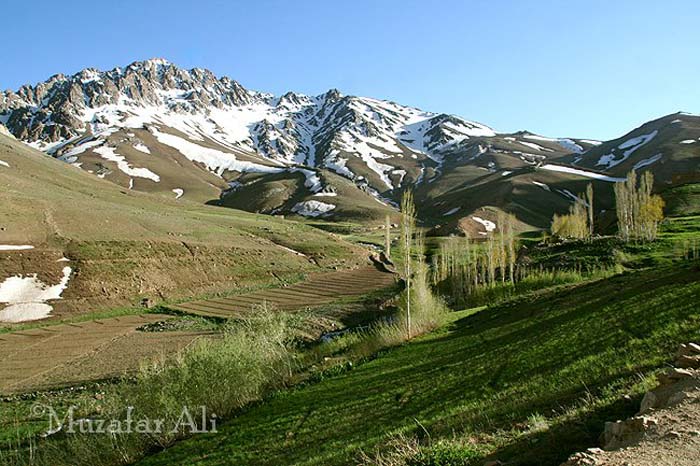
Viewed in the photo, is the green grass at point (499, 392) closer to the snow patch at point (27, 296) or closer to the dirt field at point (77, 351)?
the dirt field at point (77, 351)

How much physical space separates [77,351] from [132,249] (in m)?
32.3

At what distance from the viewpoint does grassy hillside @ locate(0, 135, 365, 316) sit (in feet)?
189

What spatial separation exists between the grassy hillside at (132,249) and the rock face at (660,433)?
2230 inches

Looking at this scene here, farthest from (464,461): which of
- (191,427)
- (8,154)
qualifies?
(8,154)

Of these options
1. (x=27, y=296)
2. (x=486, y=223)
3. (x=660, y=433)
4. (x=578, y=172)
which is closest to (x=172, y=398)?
(x=660, y=433)

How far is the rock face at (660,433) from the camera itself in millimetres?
5734

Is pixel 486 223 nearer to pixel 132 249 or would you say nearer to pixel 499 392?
pixel 132 249

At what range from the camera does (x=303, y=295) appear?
61406mm

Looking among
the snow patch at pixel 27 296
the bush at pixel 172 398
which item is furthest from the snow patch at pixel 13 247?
the bush at pixel 172 398

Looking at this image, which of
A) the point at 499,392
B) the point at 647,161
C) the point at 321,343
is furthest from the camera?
the point at 647,161

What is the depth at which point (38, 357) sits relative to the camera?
34812 millimetres

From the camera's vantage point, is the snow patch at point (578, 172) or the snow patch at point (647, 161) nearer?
the snow patch at point (578, 172)

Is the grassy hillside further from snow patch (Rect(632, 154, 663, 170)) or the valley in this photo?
snow patch (Rect(632, 154, 663, 170))

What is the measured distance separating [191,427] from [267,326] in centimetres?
888
